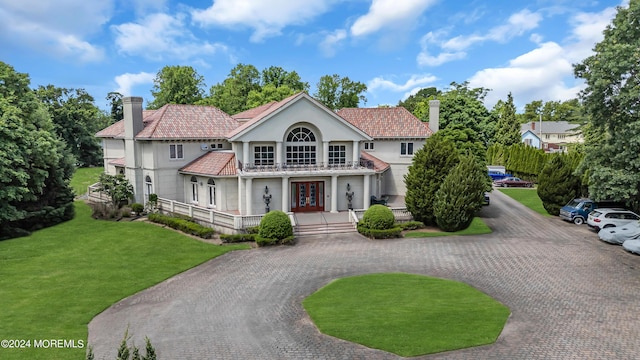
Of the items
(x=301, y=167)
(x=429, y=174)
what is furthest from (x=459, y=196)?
(x=301, y=167)

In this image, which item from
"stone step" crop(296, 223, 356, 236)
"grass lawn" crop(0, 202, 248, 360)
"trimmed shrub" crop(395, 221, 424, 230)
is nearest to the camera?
"grass lawn" crop(0, 202, 248, 360)

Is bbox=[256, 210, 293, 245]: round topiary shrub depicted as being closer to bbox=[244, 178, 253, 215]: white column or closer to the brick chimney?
bbox=[244, 178, 253, 215]: white column

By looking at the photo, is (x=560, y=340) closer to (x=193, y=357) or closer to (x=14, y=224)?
(x=193, y=357)

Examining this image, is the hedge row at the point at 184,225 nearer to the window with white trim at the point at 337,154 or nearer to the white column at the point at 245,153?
the white column at the point at 245,153

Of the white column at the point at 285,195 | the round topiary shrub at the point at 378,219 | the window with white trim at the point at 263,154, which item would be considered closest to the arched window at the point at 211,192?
the window with white trim at the point at 263,154

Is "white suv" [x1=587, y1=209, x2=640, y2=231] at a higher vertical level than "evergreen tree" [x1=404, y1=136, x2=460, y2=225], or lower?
lower

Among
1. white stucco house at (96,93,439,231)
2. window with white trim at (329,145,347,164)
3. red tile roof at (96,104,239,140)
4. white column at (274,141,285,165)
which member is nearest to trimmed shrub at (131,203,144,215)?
white stucco house at (96,93,439,231)

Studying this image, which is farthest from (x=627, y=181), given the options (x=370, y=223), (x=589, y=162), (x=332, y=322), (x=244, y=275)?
(x=244, y=275)

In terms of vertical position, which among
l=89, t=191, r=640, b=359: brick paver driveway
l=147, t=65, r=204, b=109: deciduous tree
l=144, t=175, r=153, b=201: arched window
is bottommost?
l=89, t=191, r=640, b=359: brick paver driveway
